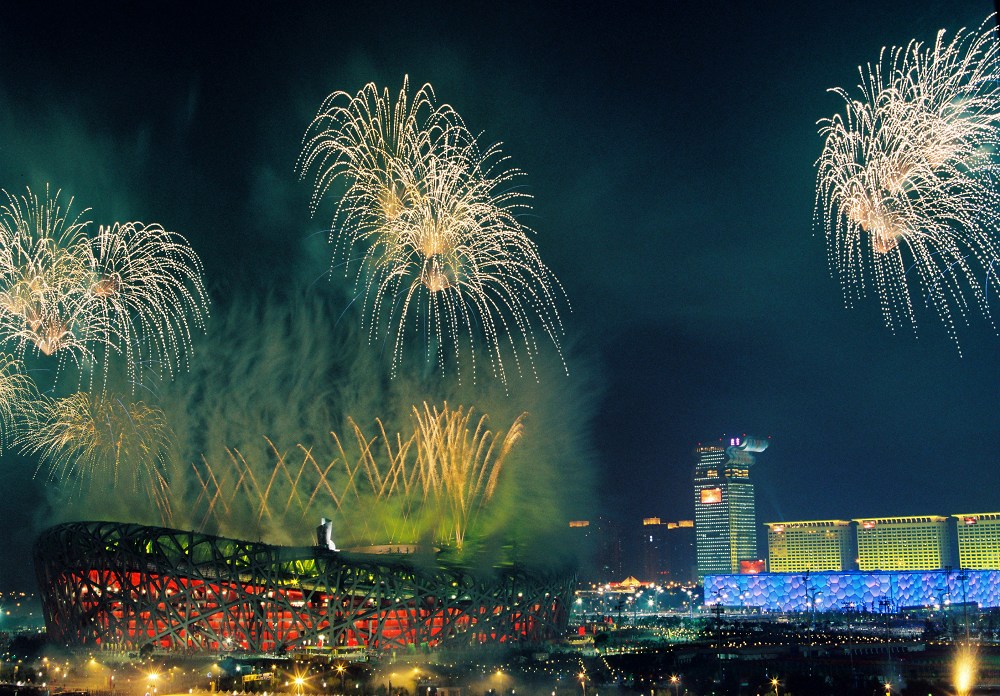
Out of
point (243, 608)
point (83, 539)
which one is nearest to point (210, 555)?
point (243, 608)

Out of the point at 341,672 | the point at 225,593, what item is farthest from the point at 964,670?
the point at 225,593

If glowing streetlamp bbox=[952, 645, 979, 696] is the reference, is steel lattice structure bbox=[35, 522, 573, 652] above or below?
above

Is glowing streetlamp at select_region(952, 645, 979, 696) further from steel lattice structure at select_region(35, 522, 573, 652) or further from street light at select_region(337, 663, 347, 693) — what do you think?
steel lattice structure at select_region(35, 522, 573, 652)

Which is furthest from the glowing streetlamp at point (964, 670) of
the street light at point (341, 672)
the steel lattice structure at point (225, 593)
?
the steel lattice structure at point (225, 593)

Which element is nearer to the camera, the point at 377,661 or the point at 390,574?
the point at 377,661

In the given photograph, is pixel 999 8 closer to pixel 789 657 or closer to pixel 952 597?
pixel 789 657

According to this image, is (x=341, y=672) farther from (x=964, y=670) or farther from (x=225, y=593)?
(x=964, y=670)

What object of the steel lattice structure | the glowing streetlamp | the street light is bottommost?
the glowing streetlamp

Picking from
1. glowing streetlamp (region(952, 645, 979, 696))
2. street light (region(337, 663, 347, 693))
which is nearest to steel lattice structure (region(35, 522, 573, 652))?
street light (region(337, 663, 347, 693))
